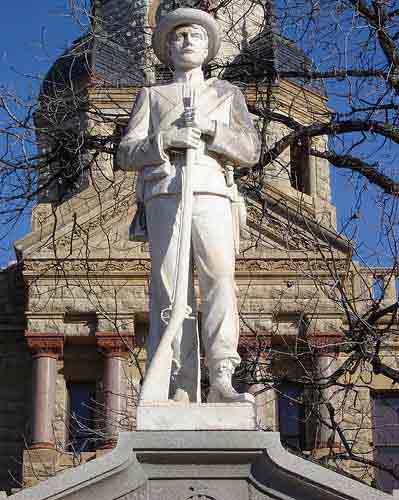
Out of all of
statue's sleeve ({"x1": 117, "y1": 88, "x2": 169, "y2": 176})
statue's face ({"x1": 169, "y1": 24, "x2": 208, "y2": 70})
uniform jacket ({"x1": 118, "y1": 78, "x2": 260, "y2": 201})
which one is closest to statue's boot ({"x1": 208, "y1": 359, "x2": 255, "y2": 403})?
uniform jacket ({"x1": 118, "y1": 78, "x2": 260, "y2": 201})

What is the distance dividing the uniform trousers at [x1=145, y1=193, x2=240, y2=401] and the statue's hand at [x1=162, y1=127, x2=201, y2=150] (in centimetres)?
35

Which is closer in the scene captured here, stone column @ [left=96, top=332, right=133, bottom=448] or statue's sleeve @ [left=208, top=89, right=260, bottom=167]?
statue's sleeve @ [left=208, top=89, right=260, bottom=167]

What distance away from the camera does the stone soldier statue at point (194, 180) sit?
10.5 m

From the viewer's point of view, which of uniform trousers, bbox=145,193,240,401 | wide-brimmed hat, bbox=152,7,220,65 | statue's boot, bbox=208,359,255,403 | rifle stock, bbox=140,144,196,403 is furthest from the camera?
wide-brimmed hat, bbox=152,7,220,65

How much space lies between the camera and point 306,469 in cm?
967

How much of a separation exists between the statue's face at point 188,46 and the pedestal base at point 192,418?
8.31 feet

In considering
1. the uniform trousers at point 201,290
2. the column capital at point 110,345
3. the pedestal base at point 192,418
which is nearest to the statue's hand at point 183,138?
the uniform trousers at point 201,290

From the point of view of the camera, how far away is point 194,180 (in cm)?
1070

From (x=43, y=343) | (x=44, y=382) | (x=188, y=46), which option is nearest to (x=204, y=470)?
(x=188, y=46)

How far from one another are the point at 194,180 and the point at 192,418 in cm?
165

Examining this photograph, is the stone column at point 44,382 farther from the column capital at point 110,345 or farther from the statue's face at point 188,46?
the statue's face at point 188,46

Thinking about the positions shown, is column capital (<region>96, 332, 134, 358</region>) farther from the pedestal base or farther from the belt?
the pedestal base

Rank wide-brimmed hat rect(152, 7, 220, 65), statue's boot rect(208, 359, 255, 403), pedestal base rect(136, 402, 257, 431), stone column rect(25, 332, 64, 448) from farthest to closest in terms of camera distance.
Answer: stone column rect(25, 332, 64, 448) < wide-brimmed hat rect(152, 7, 220, 65) < statue's boot rect(208, 359, 255, 403) < pedestal base rect(136, 402, 257, 431)

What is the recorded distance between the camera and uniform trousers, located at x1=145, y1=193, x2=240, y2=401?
34.4 feet
